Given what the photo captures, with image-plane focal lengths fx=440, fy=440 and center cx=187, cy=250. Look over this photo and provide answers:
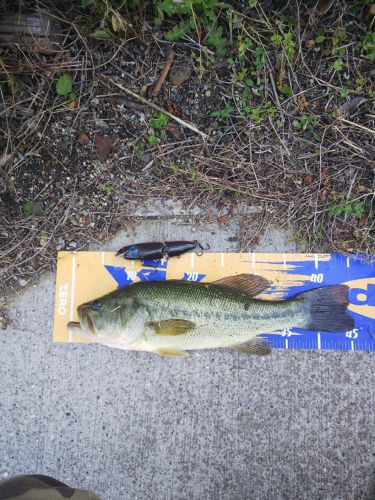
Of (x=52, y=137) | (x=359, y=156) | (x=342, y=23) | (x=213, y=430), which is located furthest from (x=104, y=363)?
(x=342, y=23)

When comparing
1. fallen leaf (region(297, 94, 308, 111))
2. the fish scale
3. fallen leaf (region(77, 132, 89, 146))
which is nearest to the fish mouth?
the fish scale

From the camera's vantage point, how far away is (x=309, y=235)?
3516 millimetres

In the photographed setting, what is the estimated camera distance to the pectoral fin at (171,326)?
10.5 ft

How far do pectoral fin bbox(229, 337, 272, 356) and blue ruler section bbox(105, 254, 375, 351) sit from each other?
0.09 m

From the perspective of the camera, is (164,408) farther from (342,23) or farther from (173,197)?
(342,23)

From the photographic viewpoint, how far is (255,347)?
11.1 feet

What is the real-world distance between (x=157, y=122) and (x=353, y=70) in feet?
5.34

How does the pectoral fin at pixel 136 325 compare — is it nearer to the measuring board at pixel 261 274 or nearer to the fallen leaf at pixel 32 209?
the measuring board at pixel 261 274

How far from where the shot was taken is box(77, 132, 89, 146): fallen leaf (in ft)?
11.9

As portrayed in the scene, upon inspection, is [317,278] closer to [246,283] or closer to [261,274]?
[261,274]

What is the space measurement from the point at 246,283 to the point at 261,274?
188 mm

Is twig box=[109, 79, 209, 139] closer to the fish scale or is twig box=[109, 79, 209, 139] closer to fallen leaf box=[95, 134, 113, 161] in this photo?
fallen leaf box=[95, 134, 113, 161]

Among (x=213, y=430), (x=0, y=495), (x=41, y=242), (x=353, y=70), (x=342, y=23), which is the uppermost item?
(x=342, y=23)

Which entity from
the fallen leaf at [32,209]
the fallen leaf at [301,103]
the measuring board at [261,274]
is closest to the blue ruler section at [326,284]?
the measuring board at [261,274]
